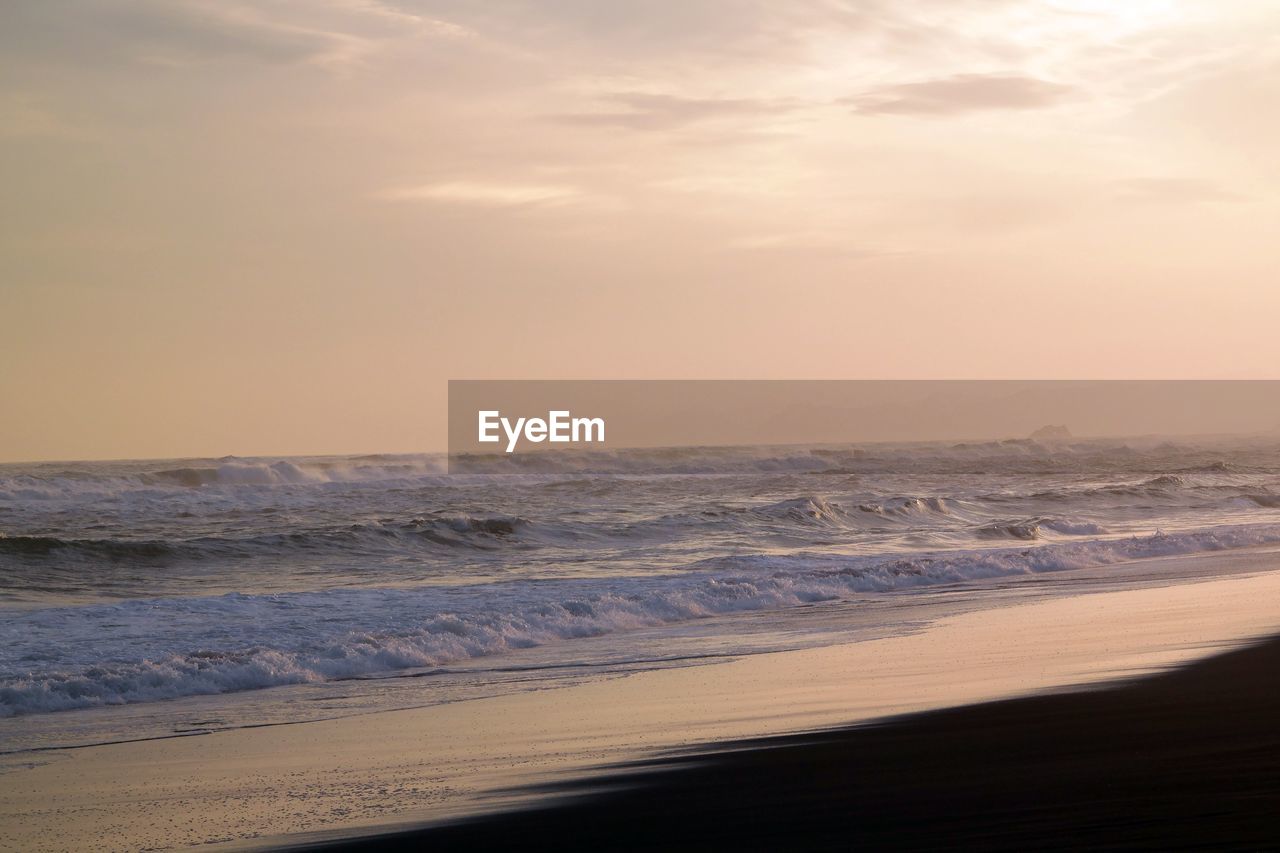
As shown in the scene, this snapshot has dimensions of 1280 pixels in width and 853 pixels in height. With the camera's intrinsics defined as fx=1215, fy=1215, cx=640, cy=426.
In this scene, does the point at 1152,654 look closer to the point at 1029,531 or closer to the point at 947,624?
the point at 947,624

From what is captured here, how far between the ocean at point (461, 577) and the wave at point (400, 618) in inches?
1.4

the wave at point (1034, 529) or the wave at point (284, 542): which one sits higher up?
the wave at point (284, 542)

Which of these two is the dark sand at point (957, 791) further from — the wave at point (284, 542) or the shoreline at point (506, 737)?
the wave at point (284, 542)

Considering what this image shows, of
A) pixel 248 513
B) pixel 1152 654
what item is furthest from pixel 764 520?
pixel 1152 654

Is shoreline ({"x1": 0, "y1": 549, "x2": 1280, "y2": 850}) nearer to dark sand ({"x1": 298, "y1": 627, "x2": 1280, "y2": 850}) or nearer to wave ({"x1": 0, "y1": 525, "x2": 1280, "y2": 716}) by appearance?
dark sand ({"x1": 298, "y1": 627, "x2": 1280, "y2": 850})

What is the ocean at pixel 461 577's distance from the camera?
927 centimetres

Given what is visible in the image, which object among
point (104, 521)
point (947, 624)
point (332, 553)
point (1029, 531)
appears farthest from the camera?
point (104, 521)

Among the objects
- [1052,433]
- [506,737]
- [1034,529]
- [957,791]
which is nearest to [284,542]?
Result: [1034,529]

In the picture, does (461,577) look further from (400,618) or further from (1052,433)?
(1052,433)

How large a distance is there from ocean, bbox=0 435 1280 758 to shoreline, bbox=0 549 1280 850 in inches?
26.8

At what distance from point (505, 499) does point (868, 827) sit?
3069cm

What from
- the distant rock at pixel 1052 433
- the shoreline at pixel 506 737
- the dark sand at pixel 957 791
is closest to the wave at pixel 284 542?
the shoreline at pixel 506 737

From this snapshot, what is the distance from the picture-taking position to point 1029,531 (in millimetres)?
24062

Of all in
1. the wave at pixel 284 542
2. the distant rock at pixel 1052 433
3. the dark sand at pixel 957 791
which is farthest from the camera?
the distant rock at pixel 1052 433
